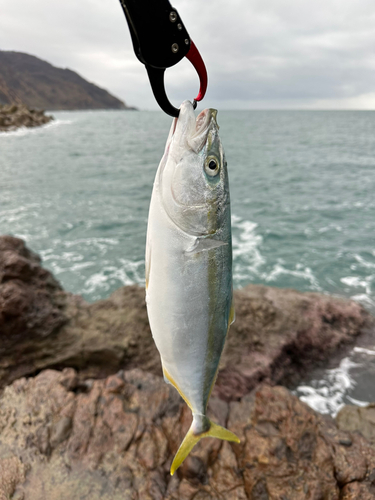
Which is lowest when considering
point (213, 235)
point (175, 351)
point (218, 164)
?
point (175, 351)

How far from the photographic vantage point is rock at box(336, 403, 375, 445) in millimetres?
3424

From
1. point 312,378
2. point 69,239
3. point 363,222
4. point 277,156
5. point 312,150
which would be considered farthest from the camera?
point 312,150

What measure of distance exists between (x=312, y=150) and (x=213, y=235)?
34.2 m

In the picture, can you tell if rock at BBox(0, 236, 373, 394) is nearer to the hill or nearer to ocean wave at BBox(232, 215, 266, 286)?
ocean wave at BBox(232, 215, 266, 286)

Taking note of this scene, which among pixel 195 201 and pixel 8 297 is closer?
pixel 195 201

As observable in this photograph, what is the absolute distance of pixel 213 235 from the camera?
5.24ft

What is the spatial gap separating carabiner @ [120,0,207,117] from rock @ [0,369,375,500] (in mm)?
2848

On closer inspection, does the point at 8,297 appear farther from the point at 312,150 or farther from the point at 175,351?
the point at 312,150

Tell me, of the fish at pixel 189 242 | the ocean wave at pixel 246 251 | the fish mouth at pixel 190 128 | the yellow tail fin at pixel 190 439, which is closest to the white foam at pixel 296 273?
the ocean wave at pixel 246 251

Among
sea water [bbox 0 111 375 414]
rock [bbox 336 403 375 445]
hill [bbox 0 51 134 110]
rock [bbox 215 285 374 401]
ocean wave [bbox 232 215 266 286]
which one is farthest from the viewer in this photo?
hill [bbox 0 51 134 110]

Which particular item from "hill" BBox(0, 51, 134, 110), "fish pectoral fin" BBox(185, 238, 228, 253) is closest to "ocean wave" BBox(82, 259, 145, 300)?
"fish pectoral fin" BBox(185, 238, 228, 253)

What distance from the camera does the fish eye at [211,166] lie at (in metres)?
1.55

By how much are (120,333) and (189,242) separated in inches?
143

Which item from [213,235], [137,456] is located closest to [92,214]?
[137,456]
